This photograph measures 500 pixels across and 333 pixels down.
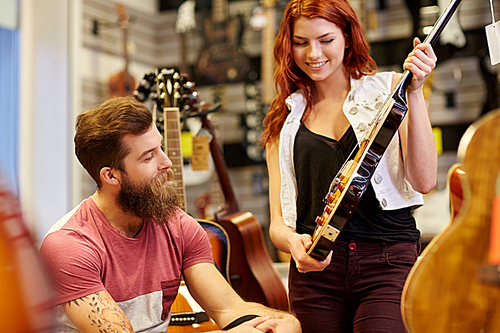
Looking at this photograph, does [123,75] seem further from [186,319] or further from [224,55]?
[186,319]

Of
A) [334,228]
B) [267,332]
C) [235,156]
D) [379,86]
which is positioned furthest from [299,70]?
[235,156]

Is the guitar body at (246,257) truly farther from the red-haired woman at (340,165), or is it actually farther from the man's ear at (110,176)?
the man's ear at (110,176)

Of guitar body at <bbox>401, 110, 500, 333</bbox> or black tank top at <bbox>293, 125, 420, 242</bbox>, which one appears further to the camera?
black tank top at <bbox>293, 125, 420, 242</bbox>

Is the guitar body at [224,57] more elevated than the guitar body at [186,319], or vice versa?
the guitar body at [224,57]

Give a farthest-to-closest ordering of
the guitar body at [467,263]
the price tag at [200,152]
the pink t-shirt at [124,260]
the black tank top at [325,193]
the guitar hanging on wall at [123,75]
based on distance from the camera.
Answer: the guitar hanging on wall at [123,75]
the price tag at [200,152]
the black tank top at [325,193]
the pink t-shirt at [124,260]
the guitar body at [467,263]

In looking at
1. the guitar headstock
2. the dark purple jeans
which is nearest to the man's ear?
the dark purple jeans

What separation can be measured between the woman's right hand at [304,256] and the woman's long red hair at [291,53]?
1.46ft

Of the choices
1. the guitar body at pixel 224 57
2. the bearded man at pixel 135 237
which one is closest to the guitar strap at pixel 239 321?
the bearded man at pixel 135 237

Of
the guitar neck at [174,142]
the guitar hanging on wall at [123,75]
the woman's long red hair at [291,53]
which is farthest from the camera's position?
the guitar hanging on wall at [123,75]

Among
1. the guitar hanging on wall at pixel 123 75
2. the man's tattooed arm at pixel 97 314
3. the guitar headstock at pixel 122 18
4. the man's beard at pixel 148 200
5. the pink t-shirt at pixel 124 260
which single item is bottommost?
the man's tattooed arm at pixel 97 314

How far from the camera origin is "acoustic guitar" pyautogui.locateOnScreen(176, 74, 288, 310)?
2912 millimetres

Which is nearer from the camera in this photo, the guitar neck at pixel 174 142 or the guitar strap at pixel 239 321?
the guitar strap at pixel 239 321

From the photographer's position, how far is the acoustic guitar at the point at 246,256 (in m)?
2.91

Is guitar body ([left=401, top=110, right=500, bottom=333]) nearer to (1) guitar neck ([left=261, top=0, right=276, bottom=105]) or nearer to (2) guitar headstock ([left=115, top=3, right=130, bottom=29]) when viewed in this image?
(1) guitar neck ([left=261, top=0, right=276, bottom=105])
